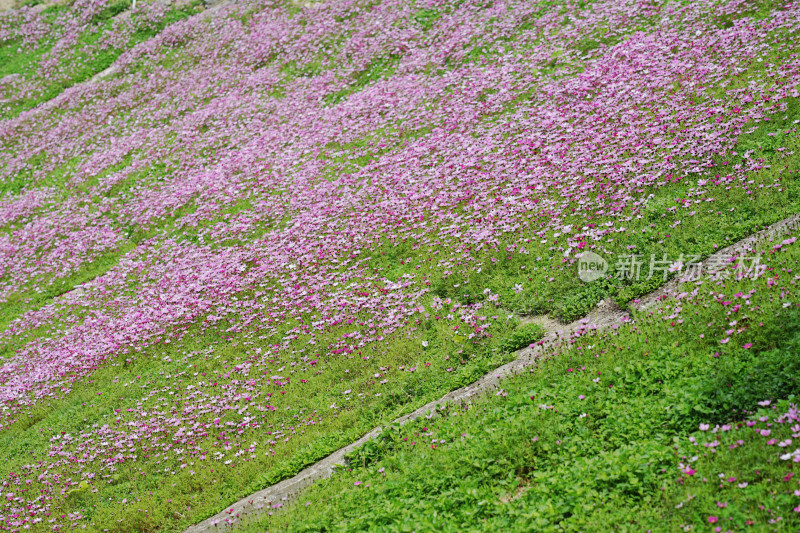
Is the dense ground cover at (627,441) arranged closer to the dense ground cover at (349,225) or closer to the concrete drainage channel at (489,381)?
the concrete drainage channel at (489,381)

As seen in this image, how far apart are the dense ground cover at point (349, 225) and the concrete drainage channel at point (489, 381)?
30 cm

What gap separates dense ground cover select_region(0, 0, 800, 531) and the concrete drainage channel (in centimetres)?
30

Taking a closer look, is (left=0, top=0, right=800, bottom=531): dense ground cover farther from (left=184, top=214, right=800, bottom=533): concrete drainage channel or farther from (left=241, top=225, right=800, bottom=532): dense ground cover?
(left=241, top=225, right=800, bottom=532): dense ground cover

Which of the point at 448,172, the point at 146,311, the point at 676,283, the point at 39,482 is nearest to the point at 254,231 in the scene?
the point at 146,311

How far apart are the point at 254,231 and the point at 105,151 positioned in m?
15.3

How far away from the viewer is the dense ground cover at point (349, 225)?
11461mm

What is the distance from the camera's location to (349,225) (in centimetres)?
1738

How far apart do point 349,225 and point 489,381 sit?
28.0 feet

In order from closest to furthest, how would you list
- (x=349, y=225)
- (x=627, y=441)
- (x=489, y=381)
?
1. (x=627, y=441)
2. (x=489, y=381)
3. (x=349, y=225)

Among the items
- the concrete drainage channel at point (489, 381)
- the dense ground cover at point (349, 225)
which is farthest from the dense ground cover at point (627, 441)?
the dense ground cover at point (349, 225)

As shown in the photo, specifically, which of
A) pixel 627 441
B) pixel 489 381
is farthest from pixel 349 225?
pixel 627 441

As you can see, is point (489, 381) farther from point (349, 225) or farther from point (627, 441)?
point (349, 225)

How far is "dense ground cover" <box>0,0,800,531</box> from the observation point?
37.6 ft

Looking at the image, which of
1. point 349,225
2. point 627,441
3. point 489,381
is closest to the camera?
point 627,441
